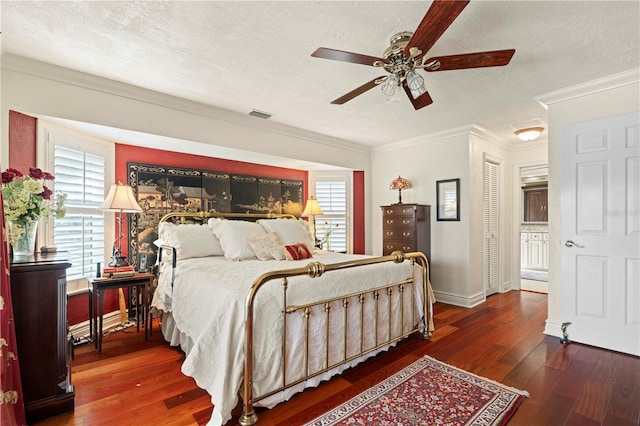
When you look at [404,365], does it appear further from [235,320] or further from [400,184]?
[400,184]

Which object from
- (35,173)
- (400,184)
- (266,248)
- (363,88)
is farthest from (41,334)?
(400,184)

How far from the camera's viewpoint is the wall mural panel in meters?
3.45

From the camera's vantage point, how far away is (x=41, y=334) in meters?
1.78

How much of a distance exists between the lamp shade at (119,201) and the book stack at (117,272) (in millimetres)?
547

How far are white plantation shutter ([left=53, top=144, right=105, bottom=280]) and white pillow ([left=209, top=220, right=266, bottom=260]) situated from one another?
3.79 feet

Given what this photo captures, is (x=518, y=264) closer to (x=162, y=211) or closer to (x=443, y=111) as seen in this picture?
(x=443, y=111)

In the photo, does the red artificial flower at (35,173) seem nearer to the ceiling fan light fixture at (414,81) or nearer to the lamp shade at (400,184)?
the ceiling fan light fixture at (414,81)

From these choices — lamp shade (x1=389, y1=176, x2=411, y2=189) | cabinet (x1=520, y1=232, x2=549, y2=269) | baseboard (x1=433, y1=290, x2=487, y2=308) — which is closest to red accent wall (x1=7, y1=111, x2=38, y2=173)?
lamp shade (x1=389, y1=176, x2=411, y2=189)

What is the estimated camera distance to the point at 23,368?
1731 mm

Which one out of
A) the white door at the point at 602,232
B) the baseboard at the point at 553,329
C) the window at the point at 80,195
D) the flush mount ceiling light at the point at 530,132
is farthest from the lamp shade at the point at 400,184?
the window at the point at 80,195

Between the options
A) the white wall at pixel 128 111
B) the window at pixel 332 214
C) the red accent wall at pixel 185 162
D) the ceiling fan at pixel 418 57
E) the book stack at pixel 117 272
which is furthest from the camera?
the window at pixel 332 214

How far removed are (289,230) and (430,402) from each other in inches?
89.2

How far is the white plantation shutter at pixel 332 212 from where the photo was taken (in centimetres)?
512

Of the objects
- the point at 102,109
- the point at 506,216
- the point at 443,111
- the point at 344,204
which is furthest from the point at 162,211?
the point at 506,216
